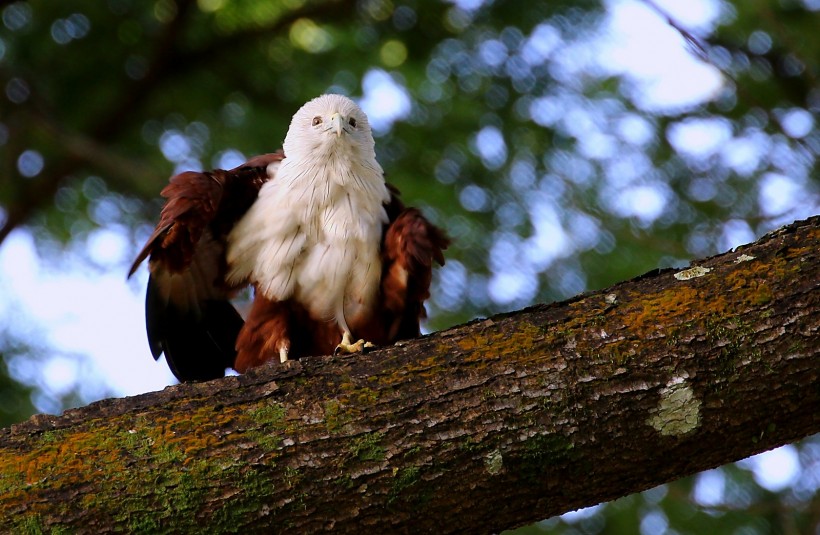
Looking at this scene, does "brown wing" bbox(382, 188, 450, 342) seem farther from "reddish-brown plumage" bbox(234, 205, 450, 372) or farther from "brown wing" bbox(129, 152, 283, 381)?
"brown wing" bbox(129, 152, 283, 381)

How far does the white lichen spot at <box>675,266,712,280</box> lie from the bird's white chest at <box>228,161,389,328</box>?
133cm

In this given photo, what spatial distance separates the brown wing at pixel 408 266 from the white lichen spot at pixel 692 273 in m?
1.03

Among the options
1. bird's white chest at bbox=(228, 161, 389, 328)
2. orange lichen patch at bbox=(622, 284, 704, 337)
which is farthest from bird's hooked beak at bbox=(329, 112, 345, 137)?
orange lichen patch at bbox=(622, 284, 704, 337)

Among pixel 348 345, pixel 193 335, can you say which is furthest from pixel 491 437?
pixel 193 335

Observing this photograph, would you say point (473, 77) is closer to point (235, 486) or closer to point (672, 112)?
point (672, 112)

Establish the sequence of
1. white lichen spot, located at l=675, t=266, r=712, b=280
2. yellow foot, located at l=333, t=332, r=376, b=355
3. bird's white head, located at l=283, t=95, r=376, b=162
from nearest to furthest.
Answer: white lichen spot, located at l=675, t=266, r=712, b=280 < yellow foot, located at l=333, t=332, r=376, b=355 < bird's white head, located at l=283, t=95, r=376, b=162

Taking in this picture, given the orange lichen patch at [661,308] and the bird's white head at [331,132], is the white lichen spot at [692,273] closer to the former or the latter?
the orange lichen patch at [661,308]

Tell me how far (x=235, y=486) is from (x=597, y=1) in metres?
4.02

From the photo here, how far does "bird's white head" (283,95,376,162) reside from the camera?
3.94m

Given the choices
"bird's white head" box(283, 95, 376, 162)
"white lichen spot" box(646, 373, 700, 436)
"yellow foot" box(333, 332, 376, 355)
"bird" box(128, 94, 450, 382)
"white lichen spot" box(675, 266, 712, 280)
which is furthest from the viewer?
"bird's white head" box(283, 95, 376, 162)

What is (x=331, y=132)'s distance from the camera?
156 inches

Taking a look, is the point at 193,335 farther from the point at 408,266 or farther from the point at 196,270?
the point at 408,266

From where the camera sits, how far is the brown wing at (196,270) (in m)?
3.54

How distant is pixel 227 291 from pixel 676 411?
2.02 m
